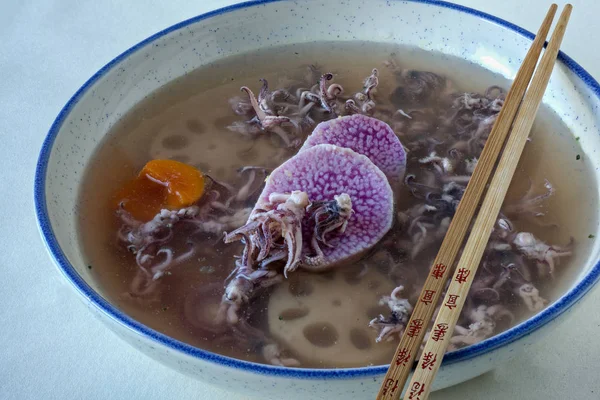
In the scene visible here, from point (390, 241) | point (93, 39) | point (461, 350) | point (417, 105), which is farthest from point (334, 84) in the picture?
point (93, 39)

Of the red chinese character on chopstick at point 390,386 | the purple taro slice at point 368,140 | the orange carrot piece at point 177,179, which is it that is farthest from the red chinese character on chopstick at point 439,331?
the orange carrot piece at point 177,179

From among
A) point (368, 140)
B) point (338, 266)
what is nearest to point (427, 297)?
point (338, 266)

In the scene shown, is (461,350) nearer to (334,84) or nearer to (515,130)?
Result: (515,130)

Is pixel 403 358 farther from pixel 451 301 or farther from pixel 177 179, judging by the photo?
pixel 177 179

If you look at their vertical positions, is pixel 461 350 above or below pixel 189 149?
below

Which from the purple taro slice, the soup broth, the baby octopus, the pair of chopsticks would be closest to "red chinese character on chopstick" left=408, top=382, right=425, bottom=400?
the pair of chopsticks

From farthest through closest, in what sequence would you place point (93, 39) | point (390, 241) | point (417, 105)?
point (93, 39), point (417, 105), point (390, 241)

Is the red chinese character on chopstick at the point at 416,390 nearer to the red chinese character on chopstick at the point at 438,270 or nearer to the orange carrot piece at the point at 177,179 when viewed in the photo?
the red chinese character on chopstick at the point at 438,270

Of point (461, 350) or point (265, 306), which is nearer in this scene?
point (461, 350)
